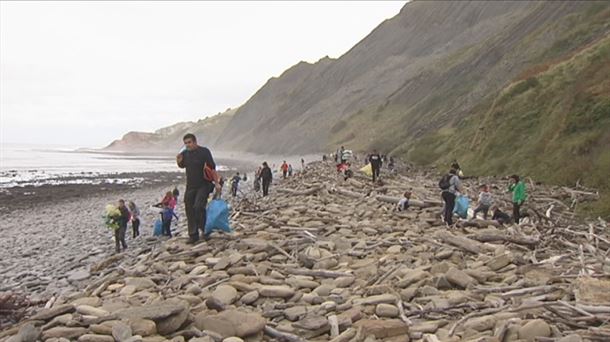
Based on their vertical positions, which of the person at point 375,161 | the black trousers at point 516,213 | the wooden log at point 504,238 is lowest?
the black trousers at point 516,213

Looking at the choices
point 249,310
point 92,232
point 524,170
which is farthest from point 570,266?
point 92,232

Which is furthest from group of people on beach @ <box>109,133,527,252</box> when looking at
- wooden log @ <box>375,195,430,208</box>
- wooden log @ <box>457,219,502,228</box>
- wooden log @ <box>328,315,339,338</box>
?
wooden log @ <box>328,315,339,338</box>

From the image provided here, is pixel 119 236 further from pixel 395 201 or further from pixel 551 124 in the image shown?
pixel 551 124

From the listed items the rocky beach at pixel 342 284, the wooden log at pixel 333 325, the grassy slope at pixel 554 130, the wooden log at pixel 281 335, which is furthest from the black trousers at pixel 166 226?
the grassy slope at pixel 554 130

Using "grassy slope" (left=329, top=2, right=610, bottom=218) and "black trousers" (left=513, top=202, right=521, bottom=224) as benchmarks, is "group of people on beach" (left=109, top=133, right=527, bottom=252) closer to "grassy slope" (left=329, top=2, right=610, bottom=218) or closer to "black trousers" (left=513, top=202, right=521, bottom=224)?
"black trousers" (left=513, top=202, right=521, bottom=224)

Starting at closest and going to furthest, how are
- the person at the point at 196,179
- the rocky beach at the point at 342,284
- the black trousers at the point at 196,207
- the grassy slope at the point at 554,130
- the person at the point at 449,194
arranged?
the rocky beach at the point at 342,284 → the person at the point at 196,179 → the black trousers at the point at 196,207 → the person at the point at 449,194 → the grassy slope at the point at 554,130

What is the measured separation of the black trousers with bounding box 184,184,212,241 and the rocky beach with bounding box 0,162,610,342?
406mm

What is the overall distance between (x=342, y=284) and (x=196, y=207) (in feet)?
12.3

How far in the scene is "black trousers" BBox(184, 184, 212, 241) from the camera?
9883 mm

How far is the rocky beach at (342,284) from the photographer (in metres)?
5.60

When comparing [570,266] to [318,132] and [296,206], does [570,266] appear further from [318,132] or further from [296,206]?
[318,132]

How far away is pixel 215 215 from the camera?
1032cm

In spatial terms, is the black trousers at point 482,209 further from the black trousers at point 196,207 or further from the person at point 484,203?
the black trousers at point 196,207

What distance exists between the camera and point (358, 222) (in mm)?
12234
